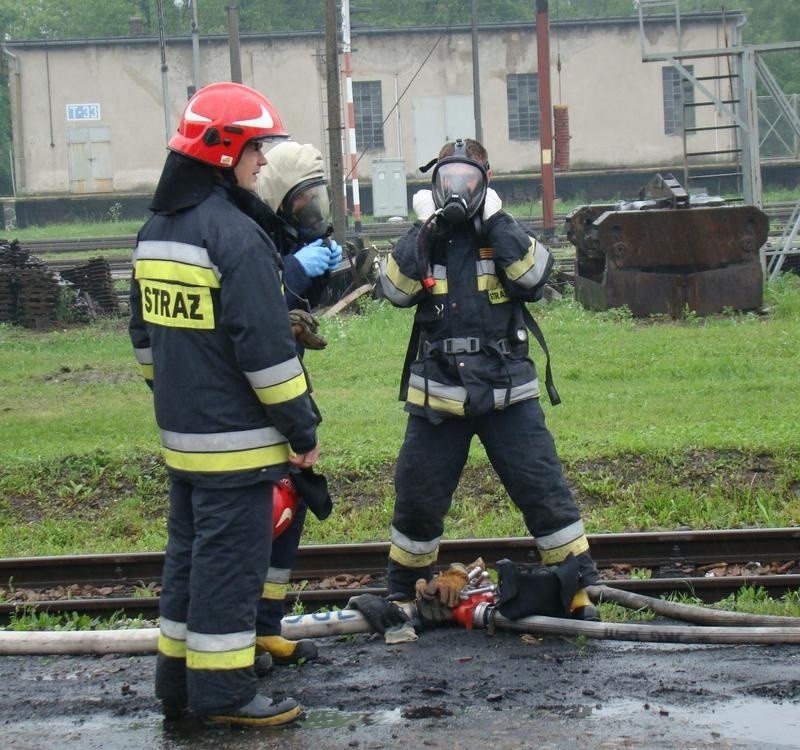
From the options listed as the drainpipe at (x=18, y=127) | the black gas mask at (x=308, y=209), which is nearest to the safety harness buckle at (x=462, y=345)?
the black gas mask at (x=308, y=209)

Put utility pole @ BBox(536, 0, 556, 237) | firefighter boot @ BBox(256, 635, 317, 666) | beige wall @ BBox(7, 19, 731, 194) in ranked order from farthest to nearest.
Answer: beige wall @ BBox(7, 19, 731, 194) → utility pole @ BBox(536, 0, 556, 237) → firefighter boot @ BBox(256, 635, 317, 666)

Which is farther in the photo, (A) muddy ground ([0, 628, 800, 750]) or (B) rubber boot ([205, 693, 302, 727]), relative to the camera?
(B) rubber boot ([205, 693, 302, 727])

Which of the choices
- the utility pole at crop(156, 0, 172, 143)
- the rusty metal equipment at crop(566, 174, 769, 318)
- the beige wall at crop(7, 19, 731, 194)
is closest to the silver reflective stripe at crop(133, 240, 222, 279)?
the rusty metal equipment at crop(566, 174, 769, 318)

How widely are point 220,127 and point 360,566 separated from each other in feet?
10.5

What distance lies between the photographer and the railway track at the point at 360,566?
6.41 meters

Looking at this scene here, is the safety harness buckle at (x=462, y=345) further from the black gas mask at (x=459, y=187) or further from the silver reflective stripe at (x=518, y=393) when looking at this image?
the black gas mask at (x=459, y=187)

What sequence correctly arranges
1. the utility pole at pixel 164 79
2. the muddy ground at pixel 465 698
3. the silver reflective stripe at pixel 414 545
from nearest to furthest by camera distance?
the muddy ground at pixel 465 698 < the silver reflective stripe at pixel 414 545 < the utility pole at pixel 164 79

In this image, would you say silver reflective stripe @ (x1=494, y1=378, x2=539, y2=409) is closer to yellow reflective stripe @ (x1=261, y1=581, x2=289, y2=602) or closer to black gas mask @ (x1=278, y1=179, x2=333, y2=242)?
black gas mask @ (x1=278, y1=179, x2=333, y2=242)

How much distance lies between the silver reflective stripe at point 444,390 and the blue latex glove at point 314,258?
765 mm

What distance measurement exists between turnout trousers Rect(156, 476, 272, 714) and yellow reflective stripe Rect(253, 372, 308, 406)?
33cm

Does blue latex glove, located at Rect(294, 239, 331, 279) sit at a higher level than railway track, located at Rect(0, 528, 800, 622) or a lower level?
higher

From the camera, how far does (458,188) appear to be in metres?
5.41

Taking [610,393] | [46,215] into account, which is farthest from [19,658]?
[46,215]

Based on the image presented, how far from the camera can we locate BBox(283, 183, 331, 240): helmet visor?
4898 millimetres
